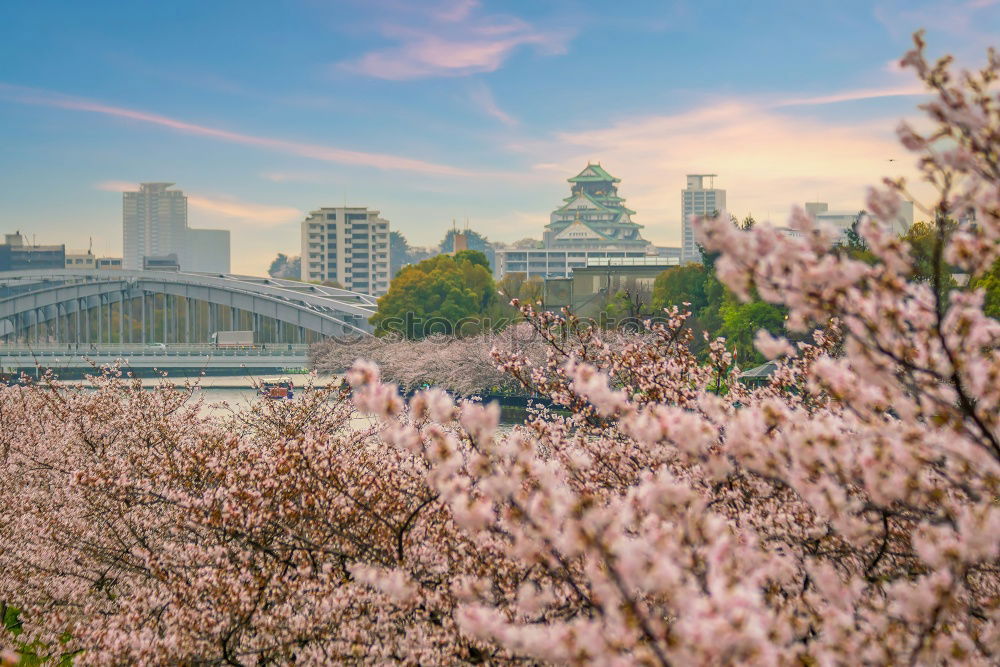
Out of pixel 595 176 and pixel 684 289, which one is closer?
pixel 684 289

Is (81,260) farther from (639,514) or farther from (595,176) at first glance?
(639,514)

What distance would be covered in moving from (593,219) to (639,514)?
557 feet

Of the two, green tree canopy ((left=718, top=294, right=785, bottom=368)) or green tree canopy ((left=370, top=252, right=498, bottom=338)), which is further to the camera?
green tree canopy ((left=370, top=252, right=498, bottom=338))

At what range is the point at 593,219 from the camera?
173000 mm

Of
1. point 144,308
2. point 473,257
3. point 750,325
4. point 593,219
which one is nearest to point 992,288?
point 750,325

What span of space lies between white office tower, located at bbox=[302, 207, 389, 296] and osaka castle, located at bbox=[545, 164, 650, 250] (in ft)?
115

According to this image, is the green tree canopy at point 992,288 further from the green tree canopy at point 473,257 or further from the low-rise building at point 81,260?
the low-rise building at point 81,260

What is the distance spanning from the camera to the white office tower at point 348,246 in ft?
472

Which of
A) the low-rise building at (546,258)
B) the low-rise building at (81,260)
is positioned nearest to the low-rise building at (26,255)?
the low-rise building at (81,260)

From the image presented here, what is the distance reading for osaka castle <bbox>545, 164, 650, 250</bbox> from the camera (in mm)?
164500

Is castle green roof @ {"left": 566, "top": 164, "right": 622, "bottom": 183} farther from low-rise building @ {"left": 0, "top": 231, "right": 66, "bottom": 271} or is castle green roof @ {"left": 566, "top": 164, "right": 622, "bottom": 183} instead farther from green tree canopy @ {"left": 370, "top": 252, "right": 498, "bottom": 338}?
green tree canopy @ {"left": 370, "top": 252, "right": 498, "bottom": 338}

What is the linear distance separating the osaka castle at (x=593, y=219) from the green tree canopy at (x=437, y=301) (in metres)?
108

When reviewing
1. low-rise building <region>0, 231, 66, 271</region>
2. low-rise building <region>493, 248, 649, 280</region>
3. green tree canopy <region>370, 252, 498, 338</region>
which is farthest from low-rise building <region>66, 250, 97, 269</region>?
green tree canopy <region>370, 252, 498, 338</region>

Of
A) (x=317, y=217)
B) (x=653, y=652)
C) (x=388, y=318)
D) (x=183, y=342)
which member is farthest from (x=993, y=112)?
(x=317, y=217)
